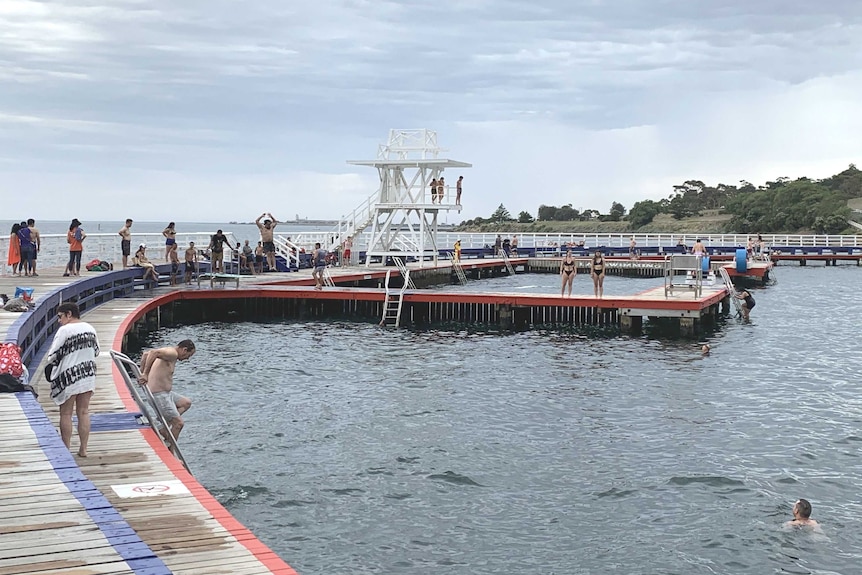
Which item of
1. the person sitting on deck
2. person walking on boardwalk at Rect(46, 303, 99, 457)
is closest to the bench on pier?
the person sitting on deck

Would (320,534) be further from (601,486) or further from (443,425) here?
(443,425)

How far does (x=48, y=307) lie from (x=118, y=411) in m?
9.09

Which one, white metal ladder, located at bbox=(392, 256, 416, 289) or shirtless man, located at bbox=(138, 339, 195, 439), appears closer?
shirtless man, located at bbox=(138, 339, 195, 439)

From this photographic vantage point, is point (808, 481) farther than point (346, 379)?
No

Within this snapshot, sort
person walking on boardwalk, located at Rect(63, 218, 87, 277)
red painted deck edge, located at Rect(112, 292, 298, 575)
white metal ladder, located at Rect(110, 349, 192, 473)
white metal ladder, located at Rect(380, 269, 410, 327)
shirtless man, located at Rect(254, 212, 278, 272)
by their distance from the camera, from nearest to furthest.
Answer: red painted deck edge, located at Rect(112, 292, 298, 575) < white metal ladder, located at Rect(110, 349, 192, 473) < person walking on boardwalk, located at Rect(63, 218, 87, 277) < white metal ladder, located at Rect(380, 269, 410, 327) < shirtless man, located at Rect(254, 212, 278, 272)

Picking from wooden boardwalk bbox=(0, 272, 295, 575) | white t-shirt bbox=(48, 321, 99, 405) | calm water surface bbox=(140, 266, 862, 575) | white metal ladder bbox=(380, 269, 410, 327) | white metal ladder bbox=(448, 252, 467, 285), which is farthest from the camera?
white metal ladder bbox=(448, 252, 467, 285)

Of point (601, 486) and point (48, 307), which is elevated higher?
point (48, 307)

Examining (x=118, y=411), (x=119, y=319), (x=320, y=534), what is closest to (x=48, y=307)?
(x=119, y=319)

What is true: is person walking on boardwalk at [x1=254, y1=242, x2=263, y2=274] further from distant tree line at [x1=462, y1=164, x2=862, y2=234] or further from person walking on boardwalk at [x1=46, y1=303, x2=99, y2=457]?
distant tree line at [x1=462, y1=164, x2=862, y2=234]

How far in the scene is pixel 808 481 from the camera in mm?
13359

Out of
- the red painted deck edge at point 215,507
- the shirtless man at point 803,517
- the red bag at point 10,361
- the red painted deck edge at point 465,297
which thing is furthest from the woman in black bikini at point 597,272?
the red bag at point 10,361

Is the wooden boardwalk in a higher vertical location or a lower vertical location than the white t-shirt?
lower

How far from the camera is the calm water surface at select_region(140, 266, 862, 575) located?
1080 centimetres

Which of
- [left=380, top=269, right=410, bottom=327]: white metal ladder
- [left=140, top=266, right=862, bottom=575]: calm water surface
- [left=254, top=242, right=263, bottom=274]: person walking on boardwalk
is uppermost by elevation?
[left=254, top=242, right=263, bottom=274]: person walking on boardwalk
